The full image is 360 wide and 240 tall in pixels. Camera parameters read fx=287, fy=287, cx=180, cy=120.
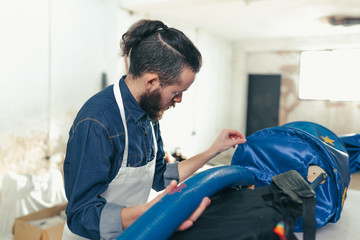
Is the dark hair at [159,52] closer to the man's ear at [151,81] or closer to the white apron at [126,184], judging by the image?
the man's ear at [151,81]

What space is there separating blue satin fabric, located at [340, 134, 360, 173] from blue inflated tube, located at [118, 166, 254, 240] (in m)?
1.17

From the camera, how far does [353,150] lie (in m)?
1.74

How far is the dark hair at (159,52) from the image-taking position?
99 cm

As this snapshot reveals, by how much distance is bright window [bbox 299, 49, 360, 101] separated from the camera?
496cm

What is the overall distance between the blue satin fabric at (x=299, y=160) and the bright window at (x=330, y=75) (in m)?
4.42

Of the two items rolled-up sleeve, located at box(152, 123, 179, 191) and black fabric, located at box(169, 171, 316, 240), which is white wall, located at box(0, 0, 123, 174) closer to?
rolled-up sleeve, located at box(152, 123, 179, 191)

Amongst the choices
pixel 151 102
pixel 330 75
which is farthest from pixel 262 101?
pixel 151 102

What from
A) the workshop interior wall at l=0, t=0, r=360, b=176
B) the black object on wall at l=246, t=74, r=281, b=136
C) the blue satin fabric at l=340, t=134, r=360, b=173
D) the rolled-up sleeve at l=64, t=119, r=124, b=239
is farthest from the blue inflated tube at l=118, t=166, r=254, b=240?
the black object on wall at l=246, t=74, r=281, b=136

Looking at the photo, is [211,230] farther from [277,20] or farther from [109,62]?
[277,20]

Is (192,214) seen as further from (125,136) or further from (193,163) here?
(193,163)

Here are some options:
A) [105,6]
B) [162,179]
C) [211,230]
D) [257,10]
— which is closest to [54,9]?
[105,6]

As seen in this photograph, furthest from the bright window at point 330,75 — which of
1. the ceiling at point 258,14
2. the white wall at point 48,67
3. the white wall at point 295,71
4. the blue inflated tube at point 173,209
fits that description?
the blue inflated tube at point 173,209

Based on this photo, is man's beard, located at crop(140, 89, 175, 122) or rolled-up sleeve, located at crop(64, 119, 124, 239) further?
man's beard, located at crop(140, 89, 175, 122)

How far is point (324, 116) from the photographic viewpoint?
5.23 meters
